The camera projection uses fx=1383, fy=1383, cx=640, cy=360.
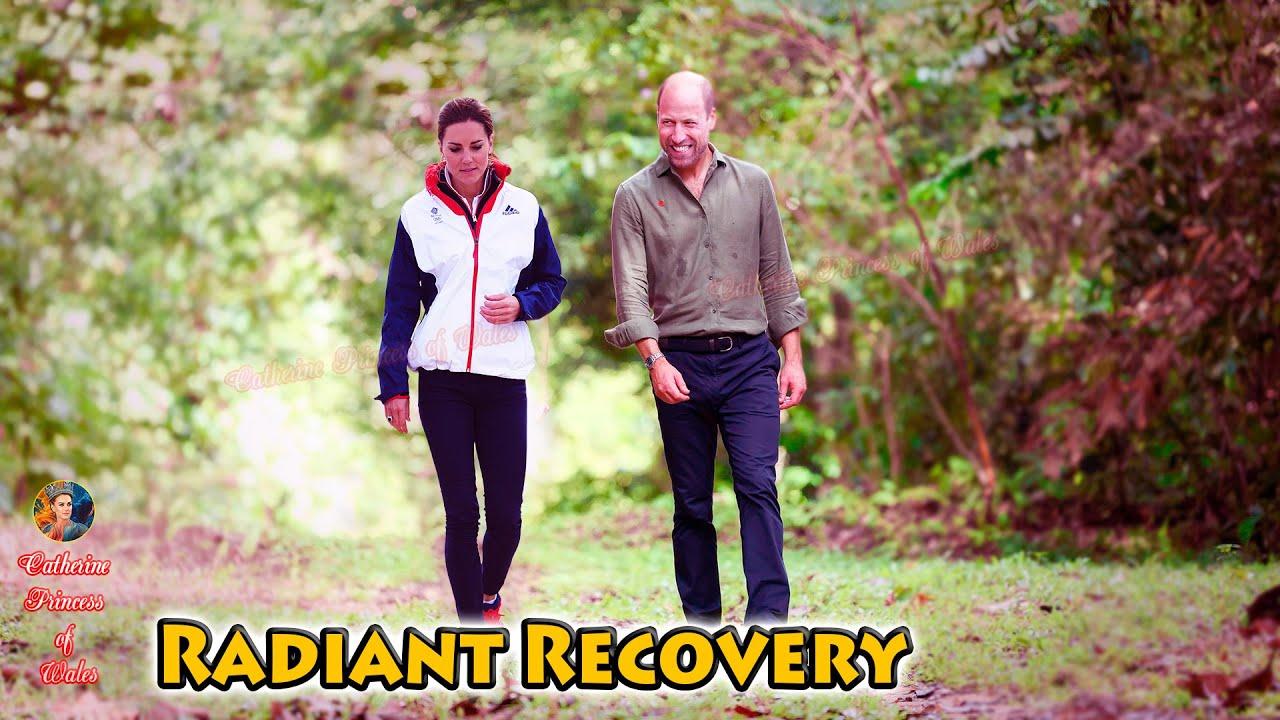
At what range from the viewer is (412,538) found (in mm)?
10430

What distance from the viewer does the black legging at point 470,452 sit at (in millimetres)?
4918

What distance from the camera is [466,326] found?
4.88 meters

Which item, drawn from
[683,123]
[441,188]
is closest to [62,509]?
[441,188]

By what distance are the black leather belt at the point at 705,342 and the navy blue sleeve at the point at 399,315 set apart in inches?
35.0

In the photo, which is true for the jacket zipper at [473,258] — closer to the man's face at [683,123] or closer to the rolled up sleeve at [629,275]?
the rolled up sleeve at [629,275]

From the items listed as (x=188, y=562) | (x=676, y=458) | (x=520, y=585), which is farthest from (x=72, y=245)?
(x=676, y=458)

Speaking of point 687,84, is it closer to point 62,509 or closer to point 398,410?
point 398,410

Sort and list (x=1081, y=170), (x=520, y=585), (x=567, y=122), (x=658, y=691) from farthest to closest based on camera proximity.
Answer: (x=567, y=122) < (x=1081, y=170) < (x=520, y=585) < (x=658, y=691)

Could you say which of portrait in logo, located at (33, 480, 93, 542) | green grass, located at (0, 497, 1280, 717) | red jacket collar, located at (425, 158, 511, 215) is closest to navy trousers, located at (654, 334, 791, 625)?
green grass, located at (0, 497, 1280, 717)

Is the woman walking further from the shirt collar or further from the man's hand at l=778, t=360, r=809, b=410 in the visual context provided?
the man's hand at l=778, t=360, r=809, b=410

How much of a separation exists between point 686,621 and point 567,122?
8.04 m

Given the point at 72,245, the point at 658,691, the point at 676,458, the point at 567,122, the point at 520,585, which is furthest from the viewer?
the point at 72,245

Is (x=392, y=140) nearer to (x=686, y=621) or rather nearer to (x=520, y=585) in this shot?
(x=520, y=585)

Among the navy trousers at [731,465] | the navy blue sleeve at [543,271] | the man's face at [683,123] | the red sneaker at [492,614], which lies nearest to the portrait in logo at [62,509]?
the red sneaker at [492,614]
